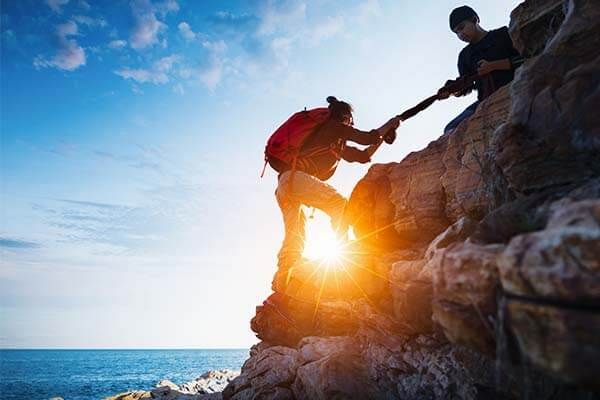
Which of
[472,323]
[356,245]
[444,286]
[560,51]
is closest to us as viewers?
[472,323]

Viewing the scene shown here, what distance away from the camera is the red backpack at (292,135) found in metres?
9.94

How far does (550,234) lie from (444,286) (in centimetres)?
134

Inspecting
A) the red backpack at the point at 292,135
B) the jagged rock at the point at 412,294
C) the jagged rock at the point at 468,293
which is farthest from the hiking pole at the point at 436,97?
the jagged rock at the point at 468,293

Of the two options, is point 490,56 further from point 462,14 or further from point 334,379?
point 334,379

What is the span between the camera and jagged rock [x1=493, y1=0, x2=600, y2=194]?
432 cm

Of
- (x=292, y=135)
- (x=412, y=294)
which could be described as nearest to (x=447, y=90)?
(x=292, y=135)

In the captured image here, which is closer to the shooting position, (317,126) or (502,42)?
(502,42)

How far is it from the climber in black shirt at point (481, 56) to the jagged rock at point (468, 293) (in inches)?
233

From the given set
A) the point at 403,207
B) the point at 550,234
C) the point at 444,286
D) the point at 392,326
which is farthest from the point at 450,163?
the point at 550,234

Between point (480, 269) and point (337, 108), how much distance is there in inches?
278

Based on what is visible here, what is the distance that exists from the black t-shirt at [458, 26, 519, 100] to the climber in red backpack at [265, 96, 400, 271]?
2005mm

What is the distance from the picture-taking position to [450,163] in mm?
8102

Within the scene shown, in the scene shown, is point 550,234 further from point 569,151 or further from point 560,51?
point 560,51

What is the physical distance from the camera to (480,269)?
3.46m
